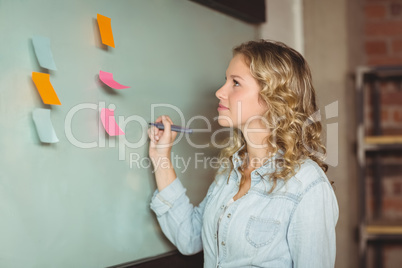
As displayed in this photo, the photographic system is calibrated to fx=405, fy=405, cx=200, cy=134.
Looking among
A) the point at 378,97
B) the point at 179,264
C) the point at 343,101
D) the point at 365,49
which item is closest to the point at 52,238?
the point at 179,264

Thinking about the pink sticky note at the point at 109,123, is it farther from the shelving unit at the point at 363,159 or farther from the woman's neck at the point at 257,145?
the shelving unit at the point at 363,159

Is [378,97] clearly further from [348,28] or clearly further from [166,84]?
[166,84]

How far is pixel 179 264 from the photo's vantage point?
1.29 metres

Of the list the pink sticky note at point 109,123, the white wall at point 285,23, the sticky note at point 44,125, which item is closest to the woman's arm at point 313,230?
the pink sticky note at point 109,123

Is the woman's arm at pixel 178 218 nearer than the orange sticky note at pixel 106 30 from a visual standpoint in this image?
No

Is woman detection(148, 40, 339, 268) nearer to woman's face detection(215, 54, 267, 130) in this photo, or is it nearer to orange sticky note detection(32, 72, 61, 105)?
woman's face detection(215, 54, 267, 130)

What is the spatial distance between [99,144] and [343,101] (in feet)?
4.45

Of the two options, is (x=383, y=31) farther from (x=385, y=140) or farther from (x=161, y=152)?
(x=161, y=152)

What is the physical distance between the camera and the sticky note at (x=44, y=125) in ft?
2.98

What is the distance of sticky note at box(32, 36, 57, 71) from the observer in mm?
909

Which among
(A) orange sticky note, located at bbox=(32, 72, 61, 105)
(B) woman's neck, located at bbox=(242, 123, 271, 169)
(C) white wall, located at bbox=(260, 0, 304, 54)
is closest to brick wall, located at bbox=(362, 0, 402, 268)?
(C) white wall, located at bbox=(260, 0, 304, 54)

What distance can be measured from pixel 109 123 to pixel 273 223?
0.51m

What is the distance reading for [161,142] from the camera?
1181 mm

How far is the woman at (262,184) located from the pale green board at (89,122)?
78 millimetres
